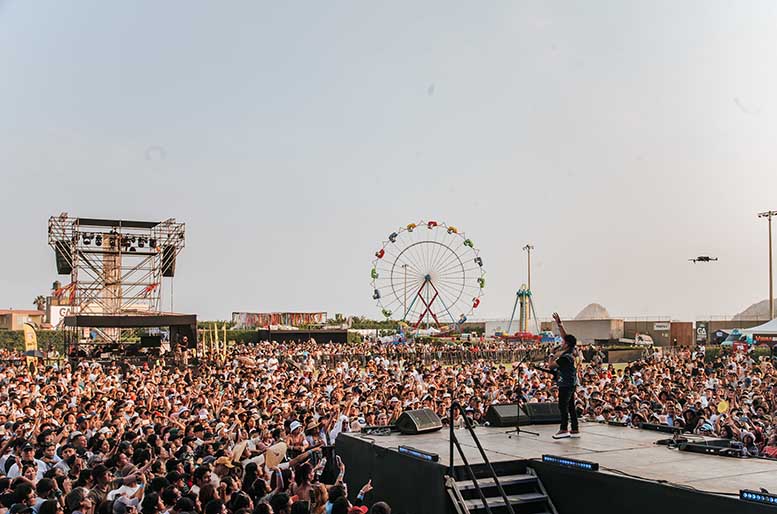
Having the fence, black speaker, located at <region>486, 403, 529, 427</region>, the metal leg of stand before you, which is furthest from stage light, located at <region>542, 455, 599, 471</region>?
the fence

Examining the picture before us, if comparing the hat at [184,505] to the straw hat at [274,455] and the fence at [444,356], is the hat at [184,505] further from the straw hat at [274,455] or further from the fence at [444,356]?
the fence at [444,356]

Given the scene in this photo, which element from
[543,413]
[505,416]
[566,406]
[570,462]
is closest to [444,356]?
[543,413]

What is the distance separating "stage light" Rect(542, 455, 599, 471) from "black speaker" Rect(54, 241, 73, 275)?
→ 37.9 m

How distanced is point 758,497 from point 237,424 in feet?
24.5

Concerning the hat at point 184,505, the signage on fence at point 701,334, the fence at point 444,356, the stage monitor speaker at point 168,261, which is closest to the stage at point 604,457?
the hat at point 184,505

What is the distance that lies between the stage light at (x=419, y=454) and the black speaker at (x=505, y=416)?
2661mm

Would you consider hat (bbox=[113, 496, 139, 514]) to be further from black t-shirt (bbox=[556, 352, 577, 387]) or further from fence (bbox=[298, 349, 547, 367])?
fence (bbox=[298, 349, 547, 367])

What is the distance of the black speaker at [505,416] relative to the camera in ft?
34.9

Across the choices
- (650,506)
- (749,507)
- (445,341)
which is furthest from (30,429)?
(445,341)

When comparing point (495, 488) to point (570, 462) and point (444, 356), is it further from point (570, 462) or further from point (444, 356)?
point (444, 356)

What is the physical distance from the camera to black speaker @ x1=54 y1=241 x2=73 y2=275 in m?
40.1

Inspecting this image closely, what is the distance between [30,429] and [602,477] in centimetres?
846

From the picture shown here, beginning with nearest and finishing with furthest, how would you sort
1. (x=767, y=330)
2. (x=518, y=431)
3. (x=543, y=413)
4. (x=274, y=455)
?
1. (x=274, y=455)
2. (x=518, y=431)
3. (x=543, y=413)
4. (x=767, y=330)

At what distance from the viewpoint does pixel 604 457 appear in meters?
7.76
